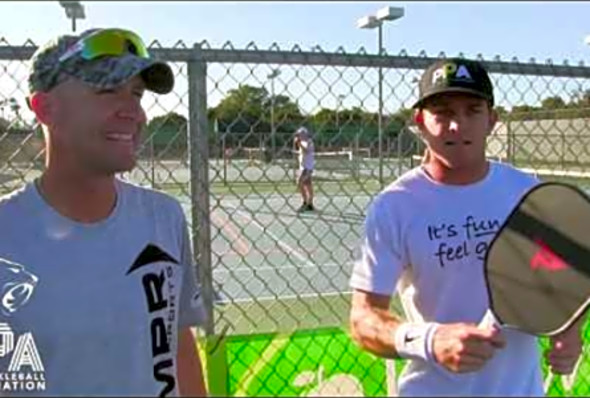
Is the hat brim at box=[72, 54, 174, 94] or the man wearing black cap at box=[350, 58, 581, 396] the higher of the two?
the hat brim at box=[72, 54, 174, 94]

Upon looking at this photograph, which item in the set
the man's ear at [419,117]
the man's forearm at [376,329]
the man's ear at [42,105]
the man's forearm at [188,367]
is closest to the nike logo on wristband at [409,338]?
the man's forearm at [376,329]

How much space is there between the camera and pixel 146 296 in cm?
194

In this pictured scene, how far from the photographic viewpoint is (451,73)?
7.53ft

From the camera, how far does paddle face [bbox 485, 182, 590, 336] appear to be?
1.69 meters

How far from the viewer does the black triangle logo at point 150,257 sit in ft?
6.37

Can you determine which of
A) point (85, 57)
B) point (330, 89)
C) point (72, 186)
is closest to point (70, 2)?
point (85, 57)

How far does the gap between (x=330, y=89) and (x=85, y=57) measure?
165 centimetres

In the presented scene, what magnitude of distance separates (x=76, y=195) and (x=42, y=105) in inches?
10.2

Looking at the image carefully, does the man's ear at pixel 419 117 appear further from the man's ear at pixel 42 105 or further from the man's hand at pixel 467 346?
the man's ear at pixel 42 105

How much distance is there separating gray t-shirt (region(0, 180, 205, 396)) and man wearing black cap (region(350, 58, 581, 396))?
0.61 meters

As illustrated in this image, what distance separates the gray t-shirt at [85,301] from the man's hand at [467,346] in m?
0.75

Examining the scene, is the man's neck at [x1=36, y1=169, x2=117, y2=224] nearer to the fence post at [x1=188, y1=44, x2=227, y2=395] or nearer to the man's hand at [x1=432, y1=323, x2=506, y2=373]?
the fence post at [x1=188, y1=44, x2=227, y2=395]

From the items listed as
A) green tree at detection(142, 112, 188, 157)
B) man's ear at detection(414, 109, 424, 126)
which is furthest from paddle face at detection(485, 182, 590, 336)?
green tree at detection(142, 112, 188, 157)

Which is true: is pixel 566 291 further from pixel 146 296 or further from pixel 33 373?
pixel 33 373
